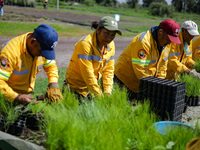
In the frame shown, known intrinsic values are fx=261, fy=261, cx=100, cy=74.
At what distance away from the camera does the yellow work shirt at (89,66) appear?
3412 mm

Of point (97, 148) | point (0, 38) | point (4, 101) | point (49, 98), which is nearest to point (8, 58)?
point (4, 101)

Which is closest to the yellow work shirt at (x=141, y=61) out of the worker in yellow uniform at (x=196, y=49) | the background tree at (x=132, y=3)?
the worker in yellow uniform at (x=196, y=49)

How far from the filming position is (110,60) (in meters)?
3.96

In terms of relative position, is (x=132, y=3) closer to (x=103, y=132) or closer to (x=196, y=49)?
(x=196, y=49)

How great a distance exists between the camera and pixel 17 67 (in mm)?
3072

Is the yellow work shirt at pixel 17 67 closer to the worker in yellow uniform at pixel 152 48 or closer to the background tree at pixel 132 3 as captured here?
the worker in yellow uniform at pixel 152 48

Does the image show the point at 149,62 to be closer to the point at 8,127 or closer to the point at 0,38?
the point at 8,127

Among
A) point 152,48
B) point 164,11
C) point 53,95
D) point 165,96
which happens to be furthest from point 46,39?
point 164,11

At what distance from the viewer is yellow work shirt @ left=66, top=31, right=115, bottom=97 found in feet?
11.2

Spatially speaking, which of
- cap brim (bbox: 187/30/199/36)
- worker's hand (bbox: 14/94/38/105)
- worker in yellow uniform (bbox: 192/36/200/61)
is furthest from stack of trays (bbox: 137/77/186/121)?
worker in yellow uniform (bbox: 192/36/200/61)

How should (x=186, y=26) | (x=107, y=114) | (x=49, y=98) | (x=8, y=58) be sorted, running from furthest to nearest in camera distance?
1. (x=186, y=26)
2. (x=49, y=98)
3. (x=8, y=58)
4. (x=107, y=114)

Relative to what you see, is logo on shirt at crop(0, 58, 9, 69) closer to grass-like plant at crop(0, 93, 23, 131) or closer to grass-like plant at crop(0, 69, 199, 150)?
grass-like plant at crop(0, 93, 23, 131)

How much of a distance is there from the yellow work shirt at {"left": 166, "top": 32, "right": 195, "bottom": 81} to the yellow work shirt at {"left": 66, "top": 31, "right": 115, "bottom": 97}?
5.36 ft

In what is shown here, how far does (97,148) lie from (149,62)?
2211mm
